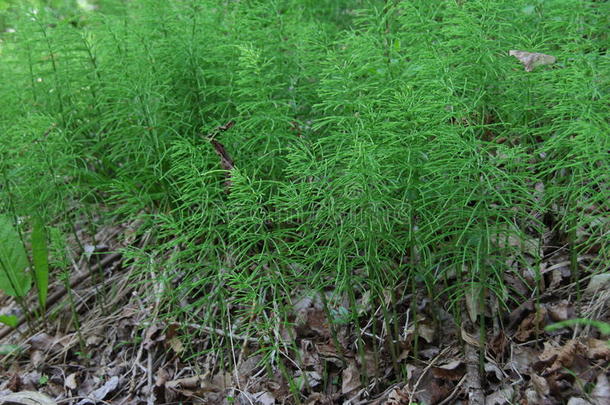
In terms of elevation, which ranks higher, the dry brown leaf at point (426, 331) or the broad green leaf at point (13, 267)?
the dry brown leaf at point (426, 331)

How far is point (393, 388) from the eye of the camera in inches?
97.5

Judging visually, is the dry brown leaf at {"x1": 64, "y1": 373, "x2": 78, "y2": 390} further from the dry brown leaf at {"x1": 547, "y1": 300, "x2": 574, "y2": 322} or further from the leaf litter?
the dry brown leaf at {"x1": 547, "y1": 300, "x2": 574, "y2": 322}

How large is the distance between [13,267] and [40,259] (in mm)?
167

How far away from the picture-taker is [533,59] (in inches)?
95.3

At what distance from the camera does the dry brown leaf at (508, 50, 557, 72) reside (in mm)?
2400

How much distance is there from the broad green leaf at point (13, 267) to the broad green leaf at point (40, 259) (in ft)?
0.23

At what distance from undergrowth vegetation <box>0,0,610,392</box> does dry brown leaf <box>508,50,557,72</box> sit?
1.3 inches

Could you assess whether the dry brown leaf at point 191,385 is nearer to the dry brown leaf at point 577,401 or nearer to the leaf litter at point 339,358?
the leaf litter at point 339,358

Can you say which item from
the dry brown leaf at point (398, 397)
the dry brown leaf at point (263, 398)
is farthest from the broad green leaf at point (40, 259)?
the dry brown leaf at point (398, 397)

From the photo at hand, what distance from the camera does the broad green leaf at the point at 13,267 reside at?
3.41 m

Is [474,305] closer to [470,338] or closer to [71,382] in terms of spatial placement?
[470,338]

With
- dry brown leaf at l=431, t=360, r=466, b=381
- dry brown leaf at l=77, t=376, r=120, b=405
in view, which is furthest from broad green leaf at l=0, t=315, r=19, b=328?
dry brown leaf at l=431, t=360, r=466, b=381

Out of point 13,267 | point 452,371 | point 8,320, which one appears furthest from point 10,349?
point 452,371

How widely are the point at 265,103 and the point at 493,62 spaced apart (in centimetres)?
97
